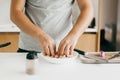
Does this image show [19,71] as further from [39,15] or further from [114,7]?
[114,7]

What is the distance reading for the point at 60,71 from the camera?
1.09 meters

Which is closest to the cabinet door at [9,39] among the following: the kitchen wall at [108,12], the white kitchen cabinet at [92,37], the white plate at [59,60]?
the white kitchen cabinet at [92,37]

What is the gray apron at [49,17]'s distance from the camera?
4.57 ft

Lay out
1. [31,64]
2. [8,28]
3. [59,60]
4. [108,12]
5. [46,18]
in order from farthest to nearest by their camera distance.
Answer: [108,12] < [8,28] < [46,18] < [59,60] < [31,64]

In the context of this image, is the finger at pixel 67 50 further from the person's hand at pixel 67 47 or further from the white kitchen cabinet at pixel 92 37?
the white kitchen cabinet at pixel 92 37

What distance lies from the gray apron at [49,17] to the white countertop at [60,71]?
21 centimetres

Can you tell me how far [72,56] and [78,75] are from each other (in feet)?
0.57

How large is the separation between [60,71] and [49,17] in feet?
1.32

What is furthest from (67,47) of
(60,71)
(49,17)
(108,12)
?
(108,12)

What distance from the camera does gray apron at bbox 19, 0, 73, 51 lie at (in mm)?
1394

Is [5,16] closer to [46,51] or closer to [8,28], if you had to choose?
[8,28]

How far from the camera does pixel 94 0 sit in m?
2.56

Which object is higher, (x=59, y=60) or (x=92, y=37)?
(x=92, y=37)

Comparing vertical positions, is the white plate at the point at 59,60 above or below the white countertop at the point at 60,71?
above
